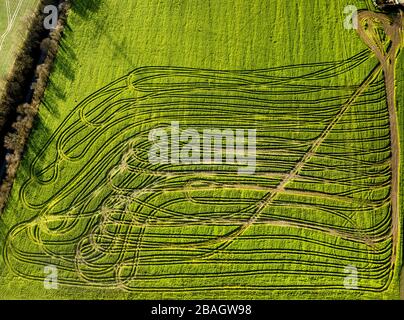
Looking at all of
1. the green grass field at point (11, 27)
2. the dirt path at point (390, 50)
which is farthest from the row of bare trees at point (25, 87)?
the dirt path at point (390, 50)

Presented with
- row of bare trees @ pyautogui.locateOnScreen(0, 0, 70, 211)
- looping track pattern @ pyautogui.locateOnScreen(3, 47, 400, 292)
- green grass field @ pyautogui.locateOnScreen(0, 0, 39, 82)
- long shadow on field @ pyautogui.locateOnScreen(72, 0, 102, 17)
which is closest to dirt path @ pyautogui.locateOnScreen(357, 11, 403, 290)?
looping track pattern @ pyautogui.locateOnScreen(3, 47, 400, 292)

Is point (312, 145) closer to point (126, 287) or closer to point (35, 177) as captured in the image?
point (126, 287)

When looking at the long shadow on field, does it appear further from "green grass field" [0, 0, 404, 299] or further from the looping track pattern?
the looping track pattern

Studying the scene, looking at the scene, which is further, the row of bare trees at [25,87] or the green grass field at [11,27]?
the green grass field at [11,27]

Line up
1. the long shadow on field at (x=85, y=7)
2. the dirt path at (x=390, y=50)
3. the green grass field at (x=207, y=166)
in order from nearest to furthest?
the green grass field at (x=207, y=166) < the dirt path at (x=390, y=50) < the long shadow on field at (x=85, y=7)

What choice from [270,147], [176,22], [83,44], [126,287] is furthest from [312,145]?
[83,44]

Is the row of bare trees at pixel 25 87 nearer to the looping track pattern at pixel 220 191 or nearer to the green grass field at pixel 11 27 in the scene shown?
the green grass field at pixel 11 27
